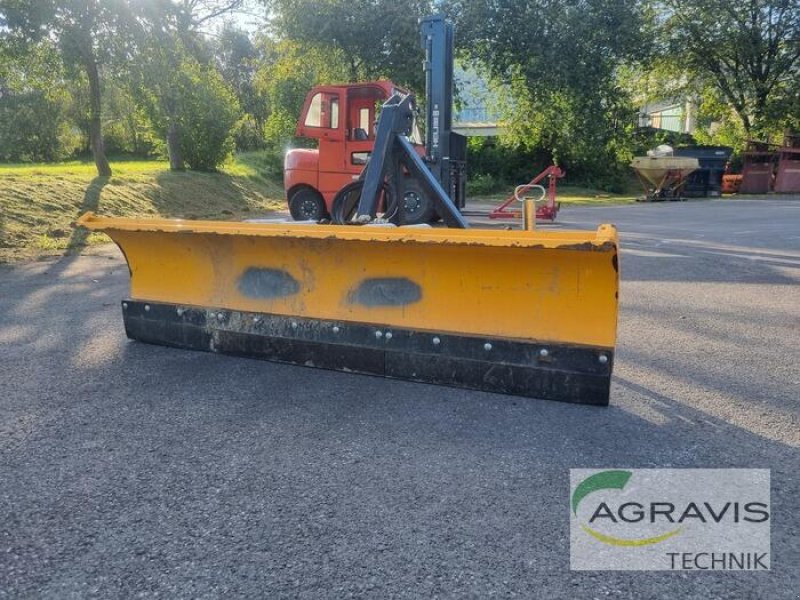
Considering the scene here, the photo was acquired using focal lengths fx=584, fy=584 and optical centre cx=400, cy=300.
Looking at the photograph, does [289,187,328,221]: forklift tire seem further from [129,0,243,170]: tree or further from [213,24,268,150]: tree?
[213,24,268,150]: tree

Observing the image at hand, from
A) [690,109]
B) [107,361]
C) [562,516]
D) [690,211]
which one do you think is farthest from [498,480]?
[690,109]

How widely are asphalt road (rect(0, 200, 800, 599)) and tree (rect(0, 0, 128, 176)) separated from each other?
362 inches

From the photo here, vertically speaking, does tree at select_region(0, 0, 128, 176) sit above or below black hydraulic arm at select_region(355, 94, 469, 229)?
above

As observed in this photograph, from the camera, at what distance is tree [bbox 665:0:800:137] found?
23703mm

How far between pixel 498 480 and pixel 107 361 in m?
2.70

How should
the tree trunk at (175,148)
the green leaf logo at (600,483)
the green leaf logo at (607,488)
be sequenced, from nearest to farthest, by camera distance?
the green leaf logo at (607,488) < the green leaf logo at (600,483) < the tree trunk at (175,148)

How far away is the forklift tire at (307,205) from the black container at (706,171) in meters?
15.2

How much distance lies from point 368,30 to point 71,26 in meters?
10.5

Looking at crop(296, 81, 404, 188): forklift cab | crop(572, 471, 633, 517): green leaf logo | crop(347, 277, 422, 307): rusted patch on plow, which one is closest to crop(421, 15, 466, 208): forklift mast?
crop(296, 81, 404, 188): forklift cab

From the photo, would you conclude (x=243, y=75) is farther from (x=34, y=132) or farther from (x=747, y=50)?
(x=747, y=50)

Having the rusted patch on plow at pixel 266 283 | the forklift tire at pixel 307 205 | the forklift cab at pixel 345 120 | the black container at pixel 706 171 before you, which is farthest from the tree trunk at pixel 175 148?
the black container at pixel 706 171

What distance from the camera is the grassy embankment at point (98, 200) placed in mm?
8797

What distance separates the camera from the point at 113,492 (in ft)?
7.42

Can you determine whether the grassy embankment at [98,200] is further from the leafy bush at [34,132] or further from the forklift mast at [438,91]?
the leafy bush at [34,132]
